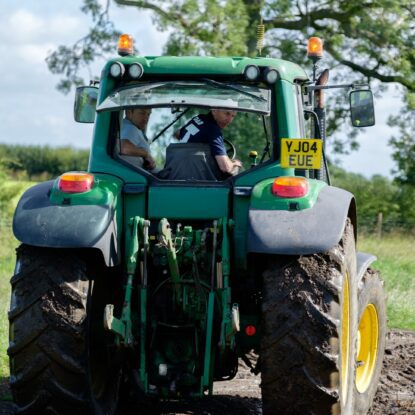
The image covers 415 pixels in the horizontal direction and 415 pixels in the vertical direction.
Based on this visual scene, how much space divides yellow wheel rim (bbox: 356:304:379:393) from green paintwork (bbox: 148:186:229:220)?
1.70m

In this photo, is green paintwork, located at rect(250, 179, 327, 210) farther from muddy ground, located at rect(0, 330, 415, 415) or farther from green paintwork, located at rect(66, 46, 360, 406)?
muddy ground, located at rect(0, 330, 415, 415)

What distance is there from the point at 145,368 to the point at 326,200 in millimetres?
1385

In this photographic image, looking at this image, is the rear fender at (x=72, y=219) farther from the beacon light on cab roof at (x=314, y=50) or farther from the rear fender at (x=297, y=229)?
the beacon light on cab roof at (x=314, y=50)

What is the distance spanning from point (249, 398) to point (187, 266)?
1.77 metres

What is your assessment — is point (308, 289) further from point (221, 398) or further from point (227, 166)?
point (221, 398)

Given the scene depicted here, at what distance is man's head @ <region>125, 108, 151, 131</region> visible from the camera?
23.0 feet

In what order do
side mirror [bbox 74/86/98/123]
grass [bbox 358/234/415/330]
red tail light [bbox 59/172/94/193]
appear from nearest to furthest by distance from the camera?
red tail light [bbox 59/172/94/193] < side mirror [bbox 74/86/98/123] < grass [bbox 358/234/415/330]

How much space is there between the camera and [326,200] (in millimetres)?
6047

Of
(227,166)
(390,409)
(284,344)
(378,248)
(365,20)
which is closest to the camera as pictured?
(284,344)

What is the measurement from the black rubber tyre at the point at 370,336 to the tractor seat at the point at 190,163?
1297mm

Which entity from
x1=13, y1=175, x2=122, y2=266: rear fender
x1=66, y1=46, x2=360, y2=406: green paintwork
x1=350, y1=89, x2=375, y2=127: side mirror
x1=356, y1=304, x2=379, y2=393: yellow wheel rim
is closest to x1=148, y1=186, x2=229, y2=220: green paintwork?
x1=66, y1=46, x2=360, y2=406: green paintwork

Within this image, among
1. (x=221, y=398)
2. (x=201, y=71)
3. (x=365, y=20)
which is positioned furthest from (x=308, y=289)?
(x=365, y=20)

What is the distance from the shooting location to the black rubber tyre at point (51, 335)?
580cm

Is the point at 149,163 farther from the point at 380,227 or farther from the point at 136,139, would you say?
the point at 380,227
